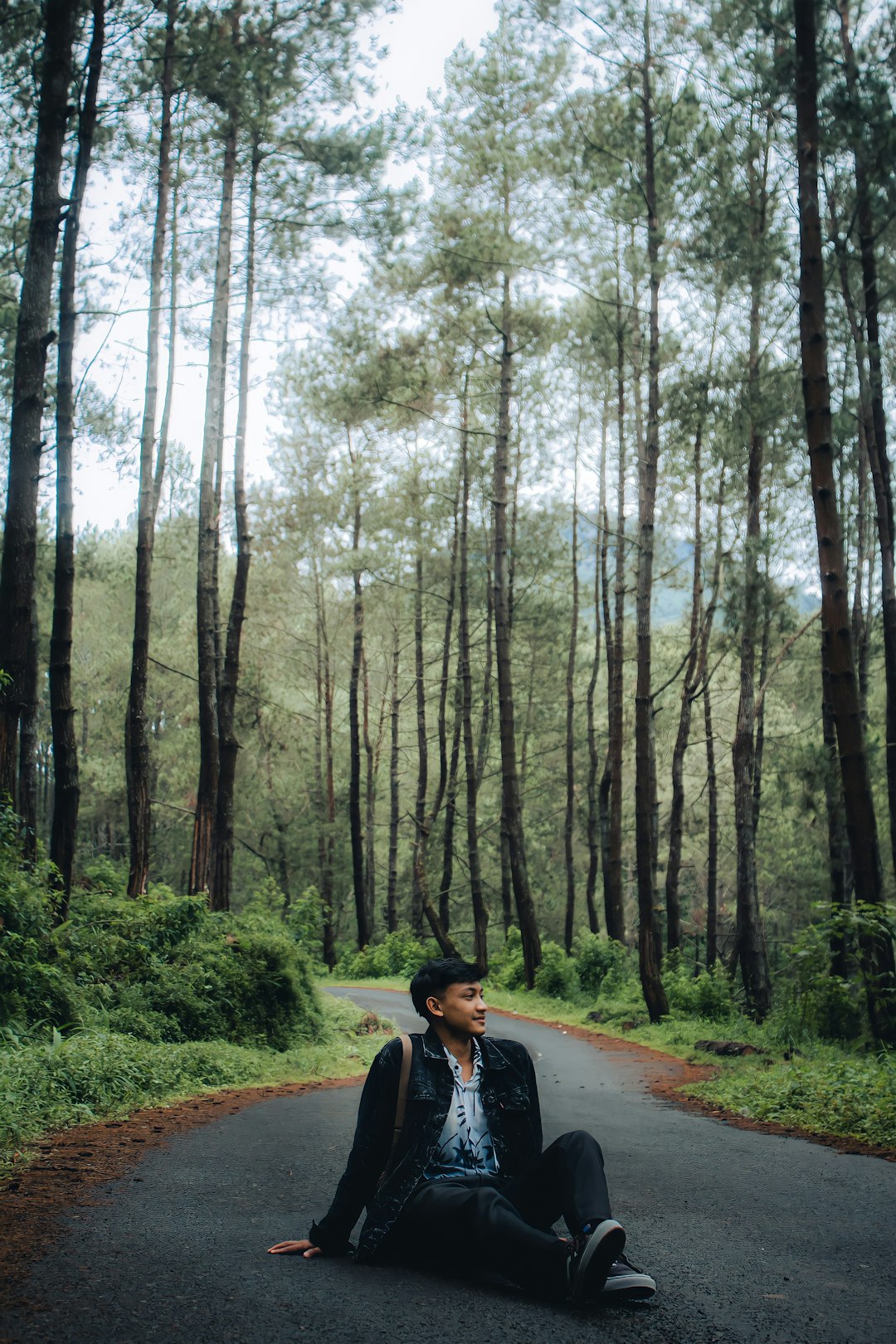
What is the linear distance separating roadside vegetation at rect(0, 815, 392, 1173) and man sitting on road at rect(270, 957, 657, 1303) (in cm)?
257

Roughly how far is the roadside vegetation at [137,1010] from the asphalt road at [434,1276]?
115 cm

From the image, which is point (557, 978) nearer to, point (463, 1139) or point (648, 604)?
point (648, 604)

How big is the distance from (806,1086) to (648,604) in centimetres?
916

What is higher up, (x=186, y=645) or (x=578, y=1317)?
(x=186, y=645)

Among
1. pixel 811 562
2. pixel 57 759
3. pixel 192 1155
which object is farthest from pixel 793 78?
pixel 811 562

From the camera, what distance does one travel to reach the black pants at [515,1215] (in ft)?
11.5

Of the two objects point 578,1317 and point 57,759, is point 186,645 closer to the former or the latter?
point 57,759

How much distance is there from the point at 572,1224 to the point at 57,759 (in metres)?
10.7

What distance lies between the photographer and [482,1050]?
419 centimetres

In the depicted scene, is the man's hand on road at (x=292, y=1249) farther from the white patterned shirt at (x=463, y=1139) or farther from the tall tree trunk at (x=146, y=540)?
the tall tree trunk at (x=146, y=540)

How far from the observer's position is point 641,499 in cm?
1706

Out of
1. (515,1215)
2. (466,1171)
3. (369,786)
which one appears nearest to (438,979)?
(466,1171)

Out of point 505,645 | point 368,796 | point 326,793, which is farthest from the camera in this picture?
point 326,793

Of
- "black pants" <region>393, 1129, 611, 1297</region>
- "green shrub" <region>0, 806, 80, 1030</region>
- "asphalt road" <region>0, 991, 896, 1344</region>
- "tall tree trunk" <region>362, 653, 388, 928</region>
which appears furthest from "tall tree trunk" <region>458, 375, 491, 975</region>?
"black pants" <region>393, 1129, 611, 1297</region>
